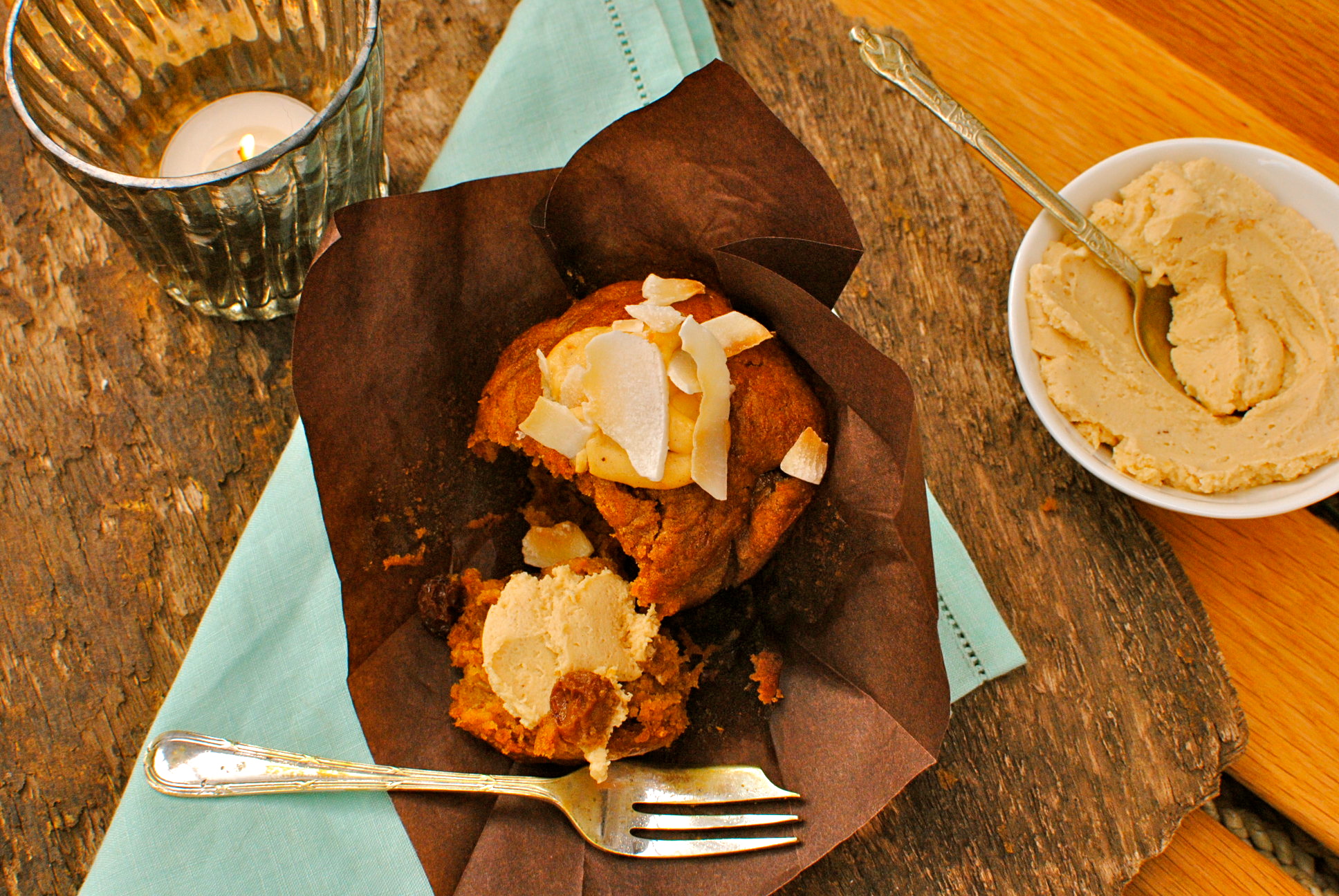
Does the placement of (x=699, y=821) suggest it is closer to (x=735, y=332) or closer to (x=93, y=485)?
(x=735, y=332)

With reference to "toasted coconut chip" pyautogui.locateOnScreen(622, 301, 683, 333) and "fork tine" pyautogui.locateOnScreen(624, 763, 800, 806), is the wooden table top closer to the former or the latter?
"toasted coconut chip" pyautogui.locateOnScreen(622, 301, 683, 333)

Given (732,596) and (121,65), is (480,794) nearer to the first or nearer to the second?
(732,596)

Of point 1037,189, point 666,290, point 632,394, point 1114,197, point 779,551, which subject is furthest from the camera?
point 1114,197

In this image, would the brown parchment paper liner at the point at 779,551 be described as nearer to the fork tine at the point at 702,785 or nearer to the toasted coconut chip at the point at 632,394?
the fork tine at the point at 702,785

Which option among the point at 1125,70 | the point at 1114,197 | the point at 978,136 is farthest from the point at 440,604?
the point at 1125,70

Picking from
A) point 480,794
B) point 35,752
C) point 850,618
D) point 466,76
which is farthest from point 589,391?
point 35,752

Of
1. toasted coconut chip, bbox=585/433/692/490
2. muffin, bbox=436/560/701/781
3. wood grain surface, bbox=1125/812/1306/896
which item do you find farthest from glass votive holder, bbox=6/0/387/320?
wood grain surface, bbox=1125/812/1306/896
